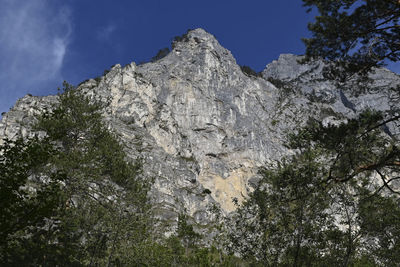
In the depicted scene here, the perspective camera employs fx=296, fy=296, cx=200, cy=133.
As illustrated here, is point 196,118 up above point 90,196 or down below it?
above

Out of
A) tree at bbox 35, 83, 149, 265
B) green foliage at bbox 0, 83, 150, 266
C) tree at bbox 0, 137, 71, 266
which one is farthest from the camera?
tree at bbox 35, 83, 149, 265

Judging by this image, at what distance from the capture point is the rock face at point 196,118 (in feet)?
261

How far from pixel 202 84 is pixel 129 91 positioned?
92.7 feet

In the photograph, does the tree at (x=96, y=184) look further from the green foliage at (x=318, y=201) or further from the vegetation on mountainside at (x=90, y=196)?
the green foliage at (x=318, y=201)

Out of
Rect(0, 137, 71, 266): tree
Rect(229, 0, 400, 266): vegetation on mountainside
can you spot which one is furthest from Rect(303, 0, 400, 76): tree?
Rect(0, 137, 71, 266): tree

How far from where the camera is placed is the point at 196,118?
10294cm

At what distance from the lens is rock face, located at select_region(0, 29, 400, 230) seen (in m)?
79.4

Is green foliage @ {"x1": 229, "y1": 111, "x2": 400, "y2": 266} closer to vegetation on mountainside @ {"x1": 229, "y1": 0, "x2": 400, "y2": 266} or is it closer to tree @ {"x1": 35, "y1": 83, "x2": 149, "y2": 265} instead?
vegetation on mountainside @ {"x1": 229, "y1": 0, "x2": 400, "y2": 266}

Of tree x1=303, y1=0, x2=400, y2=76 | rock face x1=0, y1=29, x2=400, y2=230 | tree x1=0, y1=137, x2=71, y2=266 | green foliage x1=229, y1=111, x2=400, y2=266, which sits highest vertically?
rock face x1=0, y1=29, x2=400, y2=230

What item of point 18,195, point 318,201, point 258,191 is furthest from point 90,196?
point 318,201

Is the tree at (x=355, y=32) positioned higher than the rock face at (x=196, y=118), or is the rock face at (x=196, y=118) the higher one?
the rock face at (x=196, y=118)

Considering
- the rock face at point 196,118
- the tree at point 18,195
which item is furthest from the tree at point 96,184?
the rock face at point 196,118

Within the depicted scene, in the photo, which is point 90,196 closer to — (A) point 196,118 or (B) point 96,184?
(B) point 96,184

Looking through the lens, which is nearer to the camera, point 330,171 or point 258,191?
point 330,171
